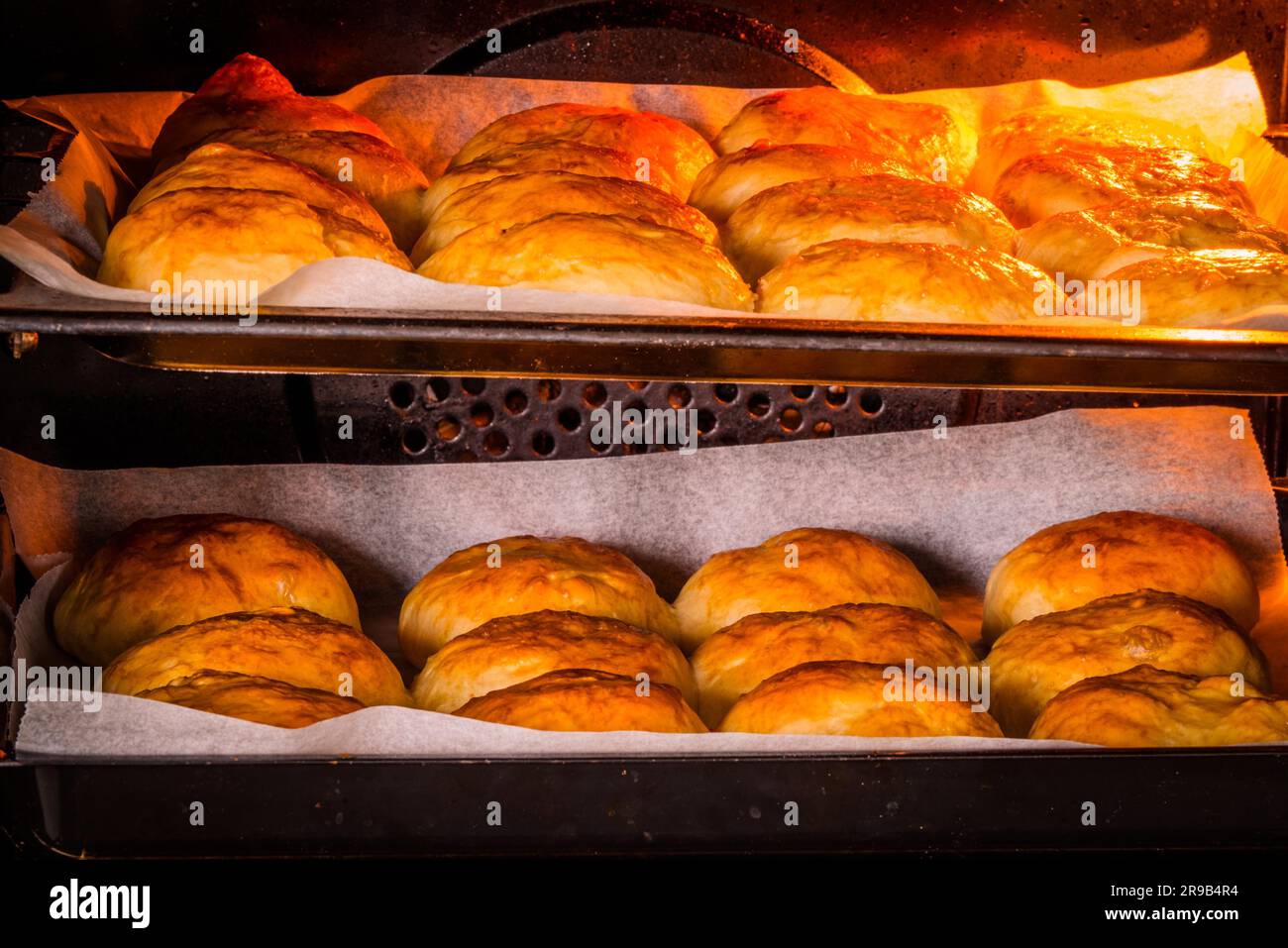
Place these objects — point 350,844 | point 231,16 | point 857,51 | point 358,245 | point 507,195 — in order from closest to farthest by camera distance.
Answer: point 350,844 < point 358,245 < point 507,195 < point 231,16 < point 857,51

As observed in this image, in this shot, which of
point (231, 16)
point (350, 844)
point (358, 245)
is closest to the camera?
point (350, 844)

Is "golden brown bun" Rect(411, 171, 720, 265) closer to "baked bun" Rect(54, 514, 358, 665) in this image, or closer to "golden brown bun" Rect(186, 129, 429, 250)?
"golden brown bun" Rect(186, 129, 429, 250)

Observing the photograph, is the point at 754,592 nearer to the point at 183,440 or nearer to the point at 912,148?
the point at 912,148

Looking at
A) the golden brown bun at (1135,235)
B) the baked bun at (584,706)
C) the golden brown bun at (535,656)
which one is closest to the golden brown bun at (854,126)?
the golden brown bun at (1135,235)

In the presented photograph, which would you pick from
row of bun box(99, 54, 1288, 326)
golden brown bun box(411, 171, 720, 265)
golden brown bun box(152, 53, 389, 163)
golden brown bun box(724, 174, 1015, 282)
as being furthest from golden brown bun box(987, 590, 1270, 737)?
golden brown bun box(152, 53, 389, 163)

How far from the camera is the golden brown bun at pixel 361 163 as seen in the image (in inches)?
71.9

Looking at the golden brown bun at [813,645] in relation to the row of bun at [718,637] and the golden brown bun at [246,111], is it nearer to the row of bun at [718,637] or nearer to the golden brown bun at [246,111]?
the row of bun at [718,637]

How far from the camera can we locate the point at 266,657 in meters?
1.54

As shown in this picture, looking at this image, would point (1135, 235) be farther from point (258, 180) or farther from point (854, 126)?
point (258, 180)

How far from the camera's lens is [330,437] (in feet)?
6.67

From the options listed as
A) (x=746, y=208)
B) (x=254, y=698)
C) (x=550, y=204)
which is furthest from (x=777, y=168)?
(x=254, y=698)

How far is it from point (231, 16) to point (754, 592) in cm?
112

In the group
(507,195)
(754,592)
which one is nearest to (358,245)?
(507,195)

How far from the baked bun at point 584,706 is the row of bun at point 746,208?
44 centimetres
